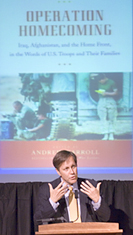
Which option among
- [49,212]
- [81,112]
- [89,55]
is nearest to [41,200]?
[49,212]

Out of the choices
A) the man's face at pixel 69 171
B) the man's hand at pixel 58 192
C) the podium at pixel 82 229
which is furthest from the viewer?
the man's face at pixel 69 171

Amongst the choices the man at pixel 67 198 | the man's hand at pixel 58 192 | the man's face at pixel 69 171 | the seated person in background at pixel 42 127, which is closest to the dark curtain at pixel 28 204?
the seated person in background at pixel 42 127

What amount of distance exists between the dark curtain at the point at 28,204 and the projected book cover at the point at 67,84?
0.22m

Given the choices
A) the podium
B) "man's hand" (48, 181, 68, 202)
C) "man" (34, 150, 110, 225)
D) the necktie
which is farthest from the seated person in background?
the podium

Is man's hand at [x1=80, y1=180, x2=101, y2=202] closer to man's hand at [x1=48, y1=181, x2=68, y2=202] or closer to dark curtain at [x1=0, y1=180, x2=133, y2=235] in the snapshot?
man's hand at [x1=48, y1=181, x2=68, y2=202]

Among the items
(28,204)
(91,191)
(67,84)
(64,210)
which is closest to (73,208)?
(64,210)

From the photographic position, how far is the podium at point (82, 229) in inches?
92.5

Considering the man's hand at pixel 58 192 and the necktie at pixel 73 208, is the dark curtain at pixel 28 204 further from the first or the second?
the man's hand at pixel 58 192

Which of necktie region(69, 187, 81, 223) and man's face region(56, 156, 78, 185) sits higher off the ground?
man's face region(56, 156, 78, 185)

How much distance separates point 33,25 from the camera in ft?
12.9

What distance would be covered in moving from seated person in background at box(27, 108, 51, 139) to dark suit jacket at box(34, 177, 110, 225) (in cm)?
75

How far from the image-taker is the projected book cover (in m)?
3.90

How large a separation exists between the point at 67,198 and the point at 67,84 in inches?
47.2

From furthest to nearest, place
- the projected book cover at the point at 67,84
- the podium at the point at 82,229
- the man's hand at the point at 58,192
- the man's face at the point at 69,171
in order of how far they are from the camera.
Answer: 1. the projected book cover at the point at 67,84
2. the man's face at the point at 69,171
3. the man's hand at the point at 58,192
4. the podium at the point at 82,229
